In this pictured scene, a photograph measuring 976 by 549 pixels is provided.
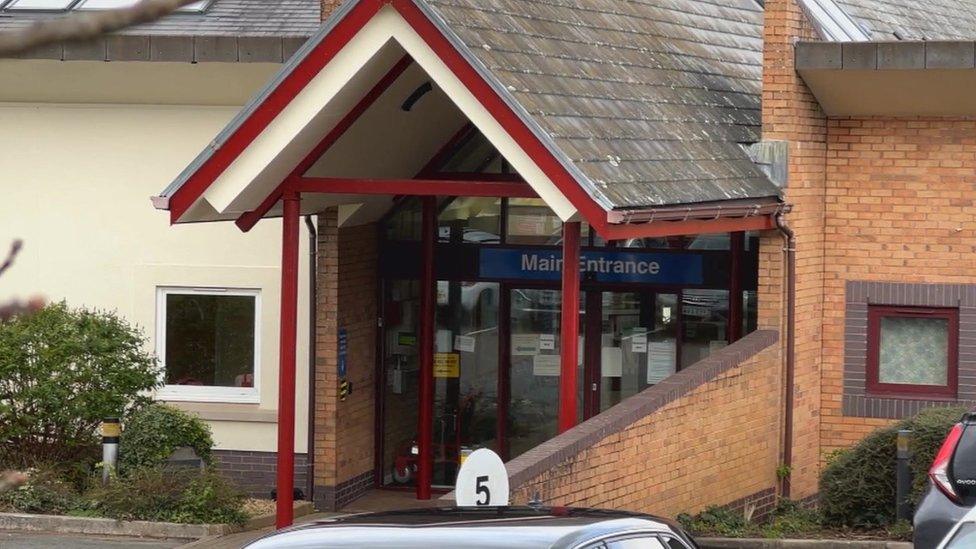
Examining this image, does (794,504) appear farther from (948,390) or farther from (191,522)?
(191,522)

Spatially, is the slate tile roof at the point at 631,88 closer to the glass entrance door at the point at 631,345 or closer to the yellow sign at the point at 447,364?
the glass entrance door at the point at 631,345

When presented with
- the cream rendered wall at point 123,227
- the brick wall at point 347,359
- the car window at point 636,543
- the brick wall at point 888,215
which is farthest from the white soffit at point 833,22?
the car window at point 636,543

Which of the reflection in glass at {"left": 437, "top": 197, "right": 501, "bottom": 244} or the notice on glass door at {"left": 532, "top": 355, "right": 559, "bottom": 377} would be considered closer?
the reflection in glass at {"left": 437, "top": 197, "right": 501, "bottom": 244}

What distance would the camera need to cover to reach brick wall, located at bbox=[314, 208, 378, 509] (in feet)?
51.8

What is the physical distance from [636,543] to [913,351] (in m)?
10.7

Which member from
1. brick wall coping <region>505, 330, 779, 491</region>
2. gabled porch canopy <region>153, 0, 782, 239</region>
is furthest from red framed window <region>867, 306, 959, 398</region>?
gabled porch canopy <region>153, 0, 782, 239</region>

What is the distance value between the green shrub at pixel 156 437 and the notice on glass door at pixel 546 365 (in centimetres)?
365

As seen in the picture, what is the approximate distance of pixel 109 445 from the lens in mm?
14320

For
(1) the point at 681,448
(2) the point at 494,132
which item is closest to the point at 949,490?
(1) the point at 681,448

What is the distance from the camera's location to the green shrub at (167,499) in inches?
543

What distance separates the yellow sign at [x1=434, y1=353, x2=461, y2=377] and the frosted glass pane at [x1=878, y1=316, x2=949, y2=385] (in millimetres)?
4377

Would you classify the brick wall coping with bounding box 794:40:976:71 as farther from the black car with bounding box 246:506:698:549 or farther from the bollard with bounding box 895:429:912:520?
the black car with bounding box 246:506:698:549

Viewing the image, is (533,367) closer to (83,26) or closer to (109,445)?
(109,445)

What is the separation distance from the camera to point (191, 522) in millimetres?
13695
